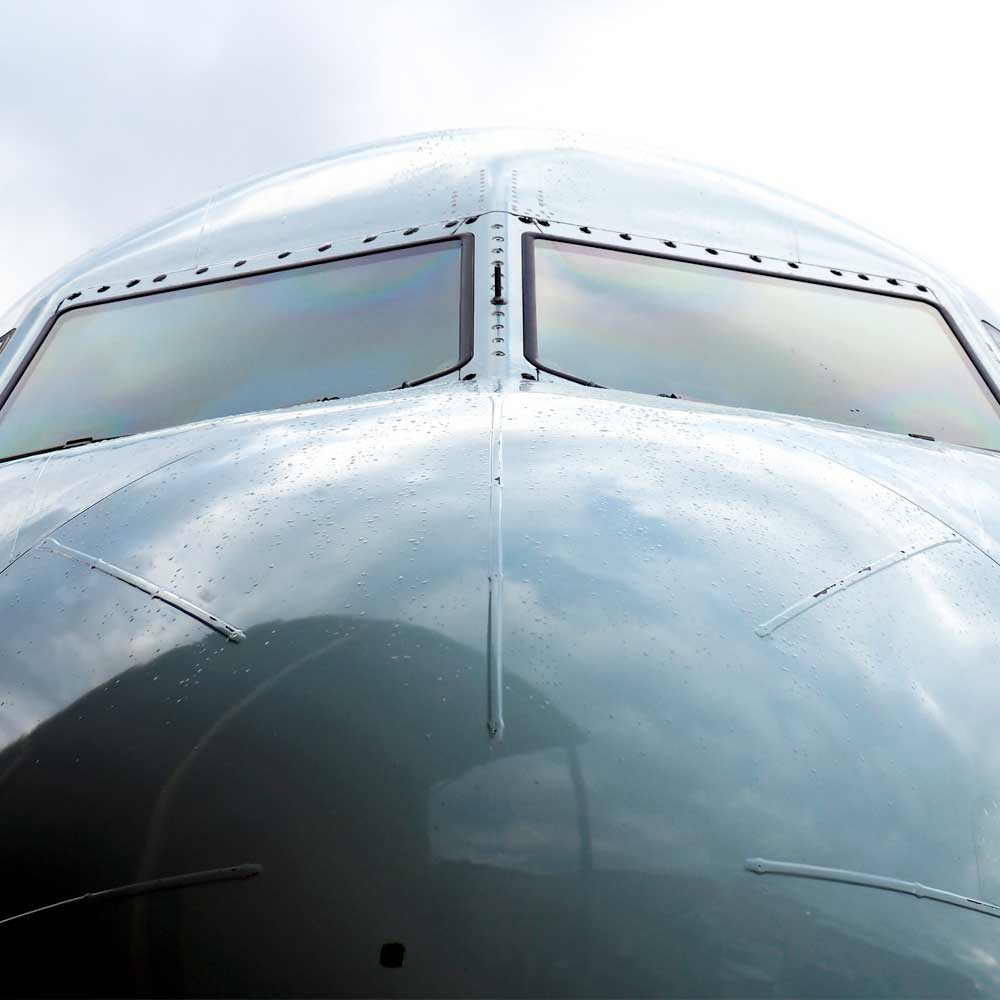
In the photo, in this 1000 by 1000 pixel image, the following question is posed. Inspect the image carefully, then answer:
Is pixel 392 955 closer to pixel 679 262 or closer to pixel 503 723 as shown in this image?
pixel 503 723

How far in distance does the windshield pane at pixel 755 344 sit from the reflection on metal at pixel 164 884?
2274 millimetres

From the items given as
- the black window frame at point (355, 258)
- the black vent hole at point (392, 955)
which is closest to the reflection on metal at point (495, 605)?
the black vent hole at point (392, 955)

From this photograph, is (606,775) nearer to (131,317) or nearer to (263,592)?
(263,592)

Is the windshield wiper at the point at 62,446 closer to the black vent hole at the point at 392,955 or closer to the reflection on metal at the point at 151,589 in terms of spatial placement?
the reflection on metal at the point at 151,589

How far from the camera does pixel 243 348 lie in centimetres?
471

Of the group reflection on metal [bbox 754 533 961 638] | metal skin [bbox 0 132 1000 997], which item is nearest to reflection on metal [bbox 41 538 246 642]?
metal skin [bbox 0 132 1000 997]

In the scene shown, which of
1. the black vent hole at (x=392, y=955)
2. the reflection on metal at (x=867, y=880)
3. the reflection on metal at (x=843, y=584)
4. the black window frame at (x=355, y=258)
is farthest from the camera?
the black window frame at (x=355, y=258)

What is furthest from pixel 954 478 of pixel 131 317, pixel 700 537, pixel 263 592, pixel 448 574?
pixel 131 317

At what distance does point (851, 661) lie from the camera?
2.61 m

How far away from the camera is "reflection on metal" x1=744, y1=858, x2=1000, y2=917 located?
225 cm

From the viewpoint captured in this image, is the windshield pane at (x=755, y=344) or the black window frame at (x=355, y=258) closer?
the black window frame at (x=355, y=258)

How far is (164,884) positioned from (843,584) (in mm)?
1470

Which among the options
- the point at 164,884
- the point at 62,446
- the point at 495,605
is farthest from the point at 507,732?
the point at 62,446

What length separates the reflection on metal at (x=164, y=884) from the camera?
2.27 meters
